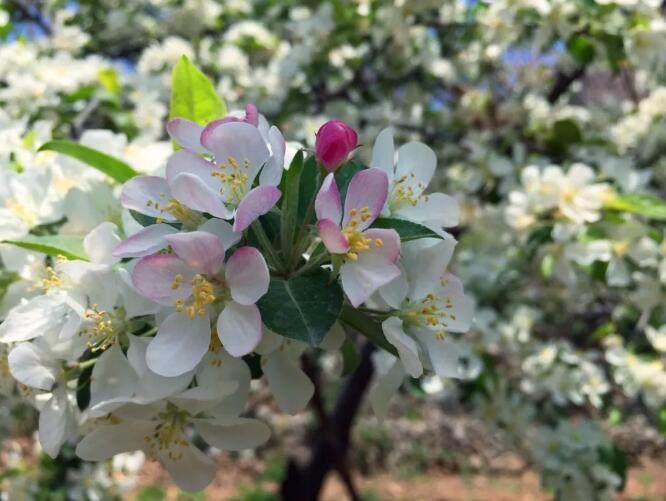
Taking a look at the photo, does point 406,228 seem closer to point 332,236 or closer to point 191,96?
point 332,236

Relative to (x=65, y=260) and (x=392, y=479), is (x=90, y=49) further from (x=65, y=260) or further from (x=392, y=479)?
(x=392, y=479)

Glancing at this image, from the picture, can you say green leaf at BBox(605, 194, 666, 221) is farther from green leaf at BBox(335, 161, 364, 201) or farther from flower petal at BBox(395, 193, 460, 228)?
green leaf at BBox(335, 161, 364, 201)

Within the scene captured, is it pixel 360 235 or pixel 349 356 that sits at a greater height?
pixel 360 235

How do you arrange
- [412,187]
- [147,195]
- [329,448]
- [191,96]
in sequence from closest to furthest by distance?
[147,195]
[412,187]
[191,96]
[329,448]

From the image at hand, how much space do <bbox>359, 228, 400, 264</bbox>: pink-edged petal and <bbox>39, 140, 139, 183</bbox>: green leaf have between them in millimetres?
419

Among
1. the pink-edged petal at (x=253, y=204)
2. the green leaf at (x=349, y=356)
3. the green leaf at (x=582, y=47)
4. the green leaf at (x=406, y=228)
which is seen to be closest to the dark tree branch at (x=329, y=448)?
the green leaf at (x=582, y=47)

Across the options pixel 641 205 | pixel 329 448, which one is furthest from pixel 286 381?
pixel 329 448

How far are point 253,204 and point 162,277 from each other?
0.39 feet

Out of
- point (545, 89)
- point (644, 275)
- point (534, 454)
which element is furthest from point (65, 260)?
point (545, 89)

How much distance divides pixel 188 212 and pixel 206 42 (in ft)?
9.93

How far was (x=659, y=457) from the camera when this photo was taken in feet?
18.7

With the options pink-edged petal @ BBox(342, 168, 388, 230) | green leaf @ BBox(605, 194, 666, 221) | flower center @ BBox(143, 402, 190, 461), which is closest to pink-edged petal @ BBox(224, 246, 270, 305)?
pink-edged petal @ BBox(342, 168, 388, 230)

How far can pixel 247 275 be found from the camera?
27.5 inches

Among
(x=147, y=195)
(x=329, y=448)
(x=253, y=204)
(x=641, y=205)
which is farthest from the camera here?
(x=329, y=448)
